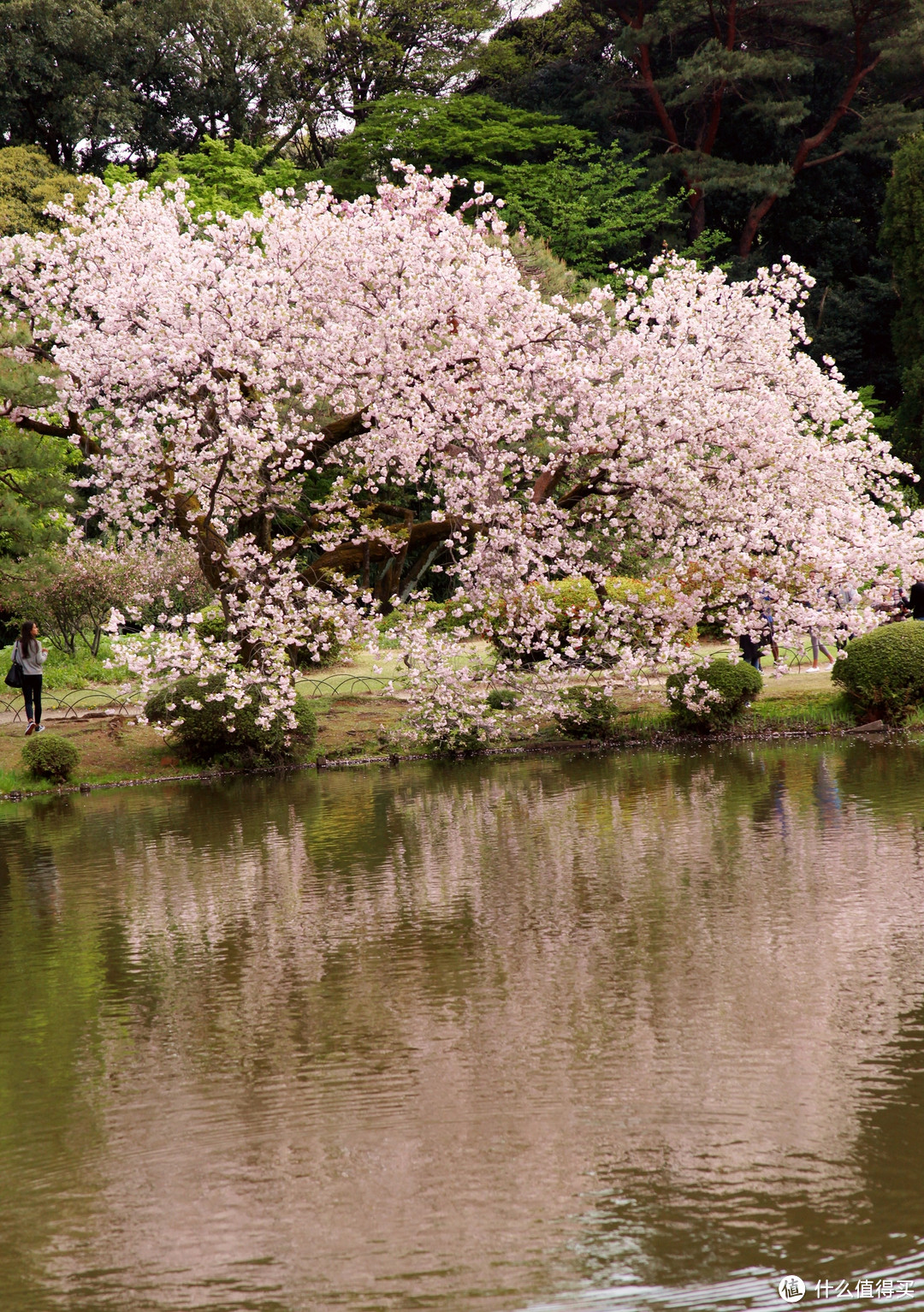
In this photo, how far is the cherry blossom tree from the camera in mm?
15031

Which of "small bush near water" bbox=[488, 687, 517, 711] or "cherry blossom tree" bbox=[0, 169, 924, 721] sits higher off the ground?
"cherry blossom tree" bbox=[0, 169, 924, 721]

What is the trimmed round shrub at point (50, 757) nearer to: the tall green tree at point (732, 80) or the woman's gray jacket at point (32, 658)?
the woman's gray jacket at point (32, 658)

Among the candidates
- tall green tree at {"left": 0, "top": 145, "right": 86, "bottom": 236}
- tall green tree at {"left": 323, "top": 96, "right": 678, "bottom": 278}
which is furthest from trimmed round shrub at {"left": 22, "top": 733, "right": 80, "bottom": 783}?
tall green tree at {"left": 323, "top": 96, "right": 678, "bottom": 278}

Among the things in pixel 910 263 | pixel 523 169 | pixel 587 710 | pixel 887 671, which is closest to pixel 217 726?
pixel 587 710

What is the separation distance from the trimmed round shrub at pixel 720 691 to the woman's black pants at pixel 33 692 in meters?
9.74

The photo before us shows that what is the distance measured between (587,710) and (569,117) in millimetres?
28590

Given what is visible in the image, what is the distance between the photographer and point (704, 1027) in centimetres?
659

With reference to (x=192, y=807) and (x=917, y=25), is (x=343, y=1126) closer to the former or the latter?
(x=192, y=807)

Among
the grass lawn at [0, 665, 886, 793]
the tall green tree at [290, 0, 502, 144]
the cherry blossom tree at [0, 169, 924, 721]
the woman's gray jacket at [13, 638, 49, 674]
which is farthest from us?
the tall green tree at [290, 0, 502, 144]

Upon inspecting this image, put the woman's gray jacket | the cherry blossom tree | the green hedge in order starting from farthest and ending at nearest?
1. the woman's gray jacket
2. the green hedge
3. the cherry blossom tree

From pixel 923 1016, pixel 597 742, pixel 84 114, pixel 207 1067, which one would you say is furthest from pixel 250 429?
pixel 84 114

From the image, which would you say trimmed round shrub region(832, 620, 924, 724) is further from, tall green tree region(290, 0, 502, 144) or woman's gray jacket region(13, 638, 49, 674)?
tall green tree region(290, 0, 502, 144)

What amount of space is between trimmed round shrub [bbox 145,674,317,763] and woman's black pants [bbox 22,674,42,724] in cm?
193

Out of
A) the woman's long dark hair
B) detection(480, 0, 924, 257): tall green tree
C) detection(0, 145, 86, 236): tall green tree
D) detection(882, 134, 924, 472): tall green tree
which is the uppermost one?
detection(480, 0, 924, 257): tall green tree
